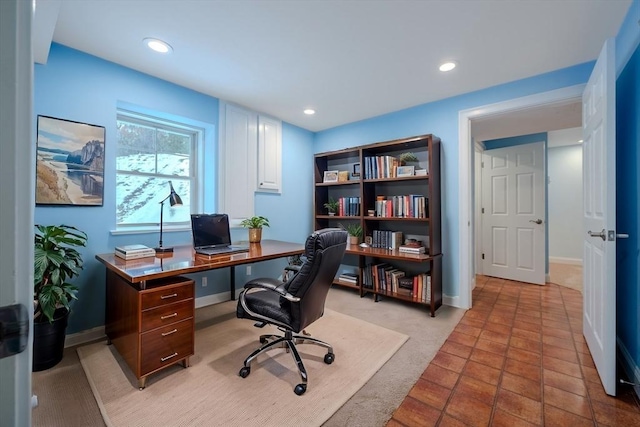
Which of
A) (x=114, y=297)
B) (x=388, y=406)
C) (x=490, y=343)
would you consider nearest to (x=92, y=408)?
(x=114, y=297)

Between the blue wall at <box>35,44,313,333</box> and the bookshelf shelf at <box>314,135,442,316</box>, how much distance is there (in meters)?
1.71

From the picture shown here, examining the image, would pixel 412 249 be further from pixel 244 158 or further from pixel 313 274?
pixel 244 158

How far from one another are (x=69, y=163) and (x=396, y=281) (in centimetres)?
333

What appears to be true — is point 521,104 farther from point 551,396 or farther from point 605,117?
point 551,396

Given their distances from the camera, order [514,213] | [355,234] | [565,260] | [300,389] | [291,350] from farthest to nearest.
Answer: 1. [565,260]
2. [514,213]
3. [355,234]
4. [291,350]
5. [300,389]

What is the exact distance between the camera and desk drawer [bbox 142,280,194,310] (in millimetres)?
1692

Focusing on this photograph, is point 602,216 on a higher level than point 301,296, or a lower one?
higher

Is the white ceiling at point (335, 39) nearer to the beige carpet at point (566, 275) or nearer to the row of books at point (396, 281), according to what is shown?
the row of books at point (396, 281)

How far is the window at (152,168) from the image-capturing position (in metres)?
2.71

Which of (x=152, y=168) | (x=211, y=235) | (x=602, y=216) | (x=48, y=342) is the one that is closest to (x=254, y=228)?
(x=211, y=235)

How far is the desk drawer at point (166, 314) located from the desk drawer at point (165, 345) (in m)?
0.03

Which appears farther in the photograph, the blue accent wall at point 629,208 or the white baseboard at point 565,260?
the white baseboard at point 565,260

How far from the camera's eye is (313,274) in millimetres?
1708

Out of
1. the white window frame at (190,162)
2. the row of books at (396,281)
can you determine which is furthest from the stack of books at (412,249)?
the white window frame at (190,162)
